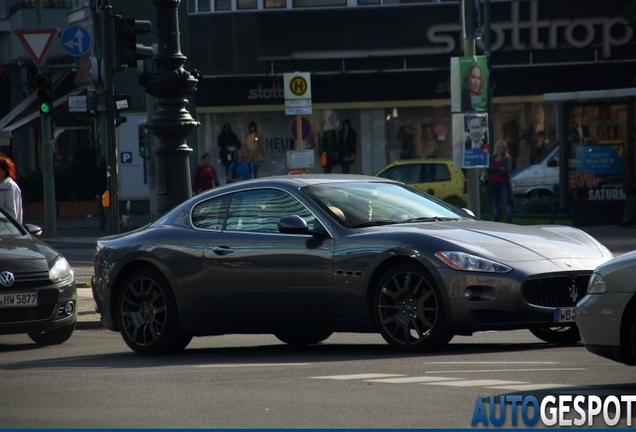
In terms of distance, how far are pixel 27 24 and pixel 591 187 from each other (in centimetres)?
2158

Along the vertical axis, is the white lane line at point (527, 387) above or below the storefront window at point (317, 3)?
below

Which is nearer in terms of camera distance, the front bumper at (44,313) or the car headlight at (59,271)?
the front bumper at (44,313)

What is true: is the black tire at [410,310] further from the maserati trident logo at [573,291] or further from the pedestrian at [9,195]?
the pedestrian at [9,195]

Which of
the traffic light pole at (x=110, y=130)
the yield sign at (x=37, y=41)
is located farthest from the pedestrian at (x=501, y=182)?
the traffic light pole at (x=110, y=130)

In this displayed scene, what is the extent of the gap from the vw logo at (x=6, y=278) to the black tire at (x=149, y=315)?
1141mm

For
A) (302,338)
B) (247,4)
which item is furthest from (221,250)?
(247,4)

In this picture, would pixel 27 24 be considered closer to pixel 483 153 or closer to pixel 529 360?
pixel 483 153

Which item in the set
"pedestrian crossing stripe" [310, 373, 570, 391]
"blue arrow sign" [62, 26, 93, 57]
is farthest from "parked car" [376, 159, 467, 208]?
"pedestrian crossing stripe" [310, 373, 570, 391]

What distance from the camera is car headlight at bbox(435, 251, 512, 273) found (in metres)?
9.38

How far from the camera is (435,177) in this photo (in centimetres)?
3200

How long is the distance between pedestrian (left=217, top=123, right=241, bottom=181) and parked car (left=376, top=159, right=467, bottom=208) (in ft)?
31.1

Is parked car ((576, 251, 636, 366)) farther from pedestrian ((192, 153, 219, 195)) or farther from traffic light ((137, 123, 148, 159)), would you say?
traffic light ((137, 123, 148, 159))

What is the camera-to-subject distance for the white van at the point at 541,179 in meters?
34.4

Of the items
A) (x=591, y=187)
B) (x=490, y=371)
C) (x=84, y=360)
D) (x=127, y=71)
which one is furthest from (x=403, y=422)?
(x=127, y=71)
